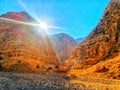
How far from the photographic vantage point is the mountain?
119 metres

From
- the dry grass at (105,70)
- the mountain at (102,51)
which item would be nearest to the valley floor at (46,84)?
the dry grass at (105,70)

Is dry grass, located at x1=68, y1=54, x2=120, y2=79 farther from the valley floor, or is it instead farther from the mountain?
the valley floor

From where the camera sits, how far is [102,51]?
13862 centimetres

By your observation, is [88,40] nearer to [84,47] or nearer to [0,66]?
[84,47]

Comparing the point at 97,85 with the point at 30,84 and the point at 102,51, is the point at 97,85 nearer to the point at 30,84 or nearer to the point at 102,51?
the point at 30,84

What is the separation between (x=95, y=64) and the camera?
13012cm

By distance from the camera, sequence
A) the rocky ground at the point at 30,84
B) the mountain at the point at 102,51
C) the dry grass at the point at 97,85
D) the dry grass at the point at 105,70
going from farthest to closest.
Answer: the mountain at the point at 102,51 < the dry grass at the point at 105,70 < the dry grass at the point at 97,85 < the rocky ground at the point at 30,84

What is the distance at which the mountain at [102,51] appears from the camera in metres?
119

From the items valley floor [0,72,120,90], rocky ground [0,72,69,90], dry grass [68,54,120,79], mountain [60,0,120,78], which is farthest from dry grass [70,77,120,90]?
mountain [60,0,120,78]

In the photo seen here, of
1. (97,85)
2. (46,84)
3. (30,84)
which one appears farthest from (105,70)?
(30,84)

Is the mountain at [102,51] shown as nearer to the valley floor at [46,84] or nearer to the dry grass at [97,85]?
the dry grass at [97,85]

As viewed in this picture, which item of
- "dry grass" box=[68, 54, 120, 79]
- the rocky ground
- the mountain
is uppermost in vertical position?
the mountain

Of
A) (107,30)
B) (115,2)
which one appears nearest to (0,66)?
(107,30)

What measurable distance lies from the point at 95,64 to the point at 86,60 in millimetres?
8980
